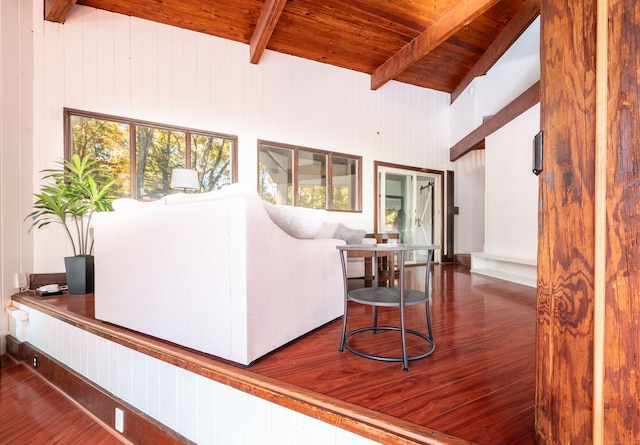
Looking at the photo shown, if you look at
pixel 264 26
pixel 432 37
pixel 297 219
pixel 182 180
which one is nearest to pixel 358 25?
pixel 432 37

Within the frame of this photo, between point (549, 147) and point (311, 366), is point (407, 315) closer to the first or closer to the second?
point (311, 366)

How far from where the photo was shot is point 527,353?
1.63 meters

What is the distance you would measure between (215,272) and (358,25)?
15.8 ft

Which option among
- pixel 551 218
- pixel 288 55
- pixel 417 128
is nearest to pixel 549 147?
pixel 551 218

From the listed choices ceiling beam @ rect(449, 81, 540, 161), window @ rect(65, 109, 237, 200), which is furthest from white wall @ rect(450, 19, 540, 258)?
window @ rect(65, 109, 237, 200)

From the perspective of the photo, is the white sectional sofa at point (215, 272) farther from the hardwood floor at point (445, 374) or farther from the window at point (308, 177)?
the window at point (308, 177)

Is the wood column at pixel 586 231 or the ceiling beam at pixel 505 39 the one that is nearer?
the wood column at pixel 586 231

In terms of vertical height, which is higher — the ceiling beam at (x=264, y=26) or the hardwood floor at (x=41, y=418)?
the ceiling beam at (x=264, y=26)

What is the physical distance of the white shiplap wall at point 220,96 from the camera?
3582mm

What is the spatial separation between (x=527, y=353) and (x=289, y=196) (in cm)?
420

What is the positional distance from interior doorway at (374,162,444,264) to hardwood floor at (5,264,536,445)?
4091mm

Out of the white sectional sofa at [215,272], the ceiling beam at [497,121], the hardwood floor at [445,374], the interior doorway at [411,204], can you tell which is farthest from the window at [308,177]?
the hardwood floor at [445,374]

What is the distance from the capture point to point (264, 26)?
166 inches

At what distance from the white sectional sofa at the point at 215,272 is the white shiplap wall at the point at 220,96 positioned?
255 centimetres
